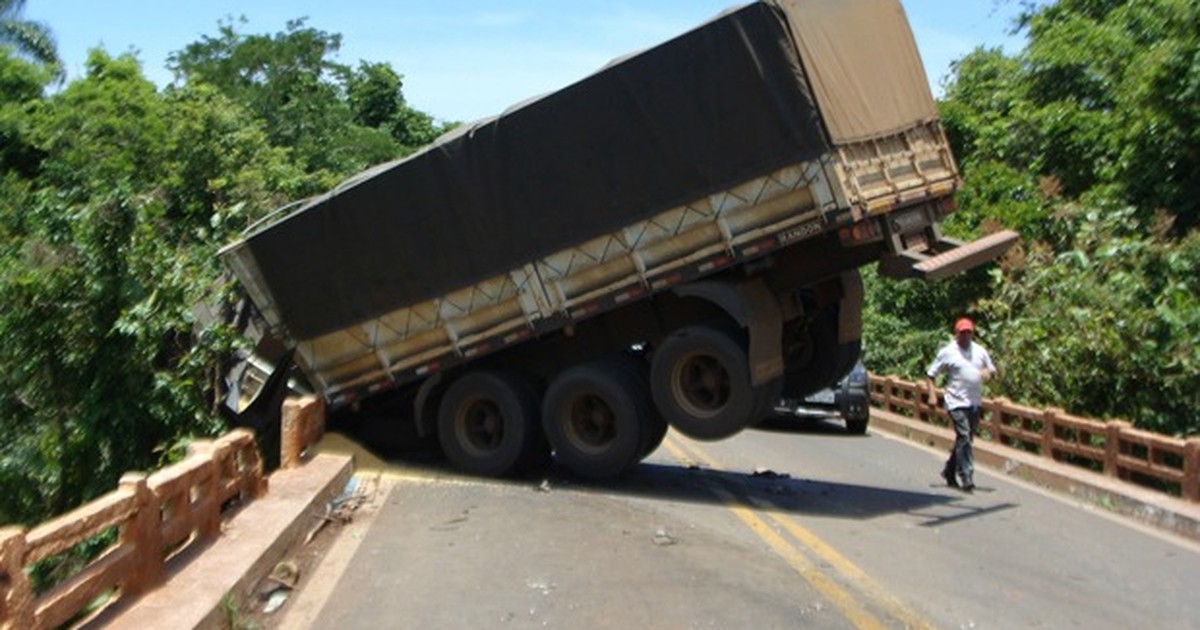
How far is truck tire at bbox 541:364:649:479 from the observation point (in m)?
12.0

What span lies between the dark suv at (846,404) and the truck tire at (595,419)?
24.5 ft

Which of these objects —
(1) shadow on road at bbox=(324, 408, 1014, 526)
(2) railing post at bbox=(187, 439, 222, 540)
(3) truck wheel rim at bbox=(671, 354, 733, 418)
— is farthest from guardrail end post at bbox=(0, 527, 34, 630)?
(3) truck wheel rim at bbox=(671, 354, 733, 418)

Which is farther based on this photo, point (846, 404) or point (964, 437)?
point (846, 404)

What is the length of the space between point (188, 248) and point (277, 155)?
16.6 meters

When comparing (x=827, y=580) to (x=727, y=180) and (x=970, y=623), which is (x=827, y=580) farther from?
(x=727, y=180)

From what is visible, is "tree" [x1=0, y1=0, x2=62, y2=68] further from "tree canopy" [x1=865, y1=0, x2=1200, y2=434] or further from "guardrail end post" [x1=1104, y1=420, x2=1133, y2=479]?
"guardrail end post" [x1=1104, y1=420, x2=1133, y2=479]

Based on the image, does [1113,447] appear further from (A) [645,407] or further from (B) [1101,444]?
(A) [645,407]

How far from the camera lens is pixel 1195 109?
17688 millimetres

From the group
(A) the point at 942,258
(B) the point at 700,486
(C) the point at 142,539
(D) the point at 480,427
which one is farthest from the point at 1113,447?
(C) the point at 142,539

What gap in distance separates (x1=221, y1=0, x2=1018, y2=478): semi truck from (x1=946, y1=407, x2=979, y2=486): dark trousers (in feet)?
4.04

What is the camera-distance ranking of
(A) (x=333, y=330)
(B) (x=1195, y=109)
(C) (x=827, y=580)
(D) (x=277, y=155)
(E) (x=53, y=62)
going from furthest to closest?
(E) (x=53, y=62), (D) (x=277, y=155), (B) (x=1195, y=109), (A) (x=333, y=330), (C) (x=827, y=580)

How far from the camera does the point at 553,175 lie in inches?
459

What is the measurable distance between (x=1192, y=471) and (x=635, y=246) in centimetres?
556

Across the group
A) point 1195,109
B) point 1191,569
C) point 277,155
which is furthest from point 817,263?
point 277,155
